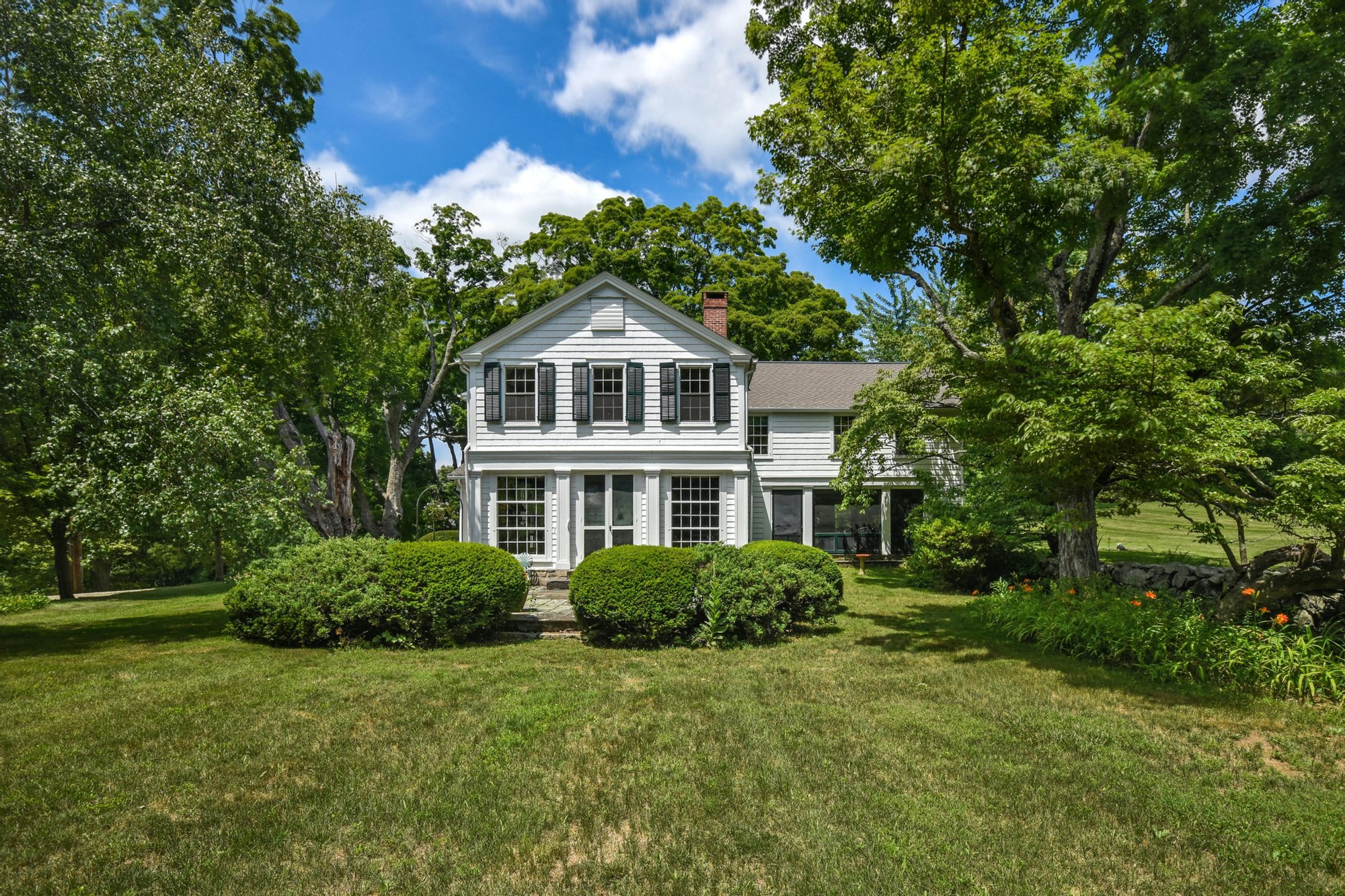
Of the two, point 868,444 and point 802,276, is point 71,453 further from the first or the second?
point 802,276

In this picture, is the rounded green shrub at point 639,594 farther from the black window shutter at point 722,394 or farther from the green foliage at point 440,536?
the green foliage at point 440,536

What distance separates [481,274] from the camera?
25.5 metres

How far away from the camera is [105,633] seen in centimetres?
1038

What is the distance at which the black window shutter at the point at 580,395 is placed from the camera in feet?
51.1

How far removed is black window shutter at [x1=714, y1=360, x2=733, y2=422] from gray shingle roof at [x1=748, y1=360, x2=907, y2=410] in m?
3.64

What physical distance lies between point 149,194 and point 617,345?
9.46 meters

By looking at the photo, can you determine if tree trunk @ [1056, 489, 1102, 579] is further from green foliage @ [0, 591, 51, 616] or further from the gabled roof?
green foliage @ [0, 591, 51, 616]

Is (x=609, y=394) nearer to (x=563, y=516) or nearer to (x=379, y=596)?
(x=563, y=516)

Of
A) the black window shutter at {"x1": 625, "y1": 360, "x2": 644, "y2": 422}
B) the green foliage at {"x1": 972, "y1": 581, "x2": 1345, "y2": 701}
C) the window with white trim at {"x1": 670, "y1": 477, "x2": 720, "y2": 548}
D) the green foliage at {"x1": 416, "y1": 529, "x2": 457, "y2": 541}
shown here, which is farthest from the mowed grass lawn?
→ the green foliage at {"x1": 416, "y1": 529, "x2": 457, "y2": 541}

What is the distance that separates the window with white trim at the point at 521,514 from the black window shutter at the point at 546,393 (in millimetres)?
1645

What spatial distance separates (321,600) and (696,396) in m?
9.95

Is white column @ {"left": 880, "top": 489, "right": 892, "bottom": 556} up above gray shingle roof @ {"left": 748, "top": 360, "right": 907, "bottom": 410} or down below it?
below

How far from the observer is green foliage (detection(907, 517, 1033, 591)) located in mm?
13586

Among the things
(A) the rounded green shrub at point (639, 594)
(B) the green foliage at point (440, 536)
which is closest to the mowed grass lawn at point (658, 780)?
(A) the rounded green shrub at point (639, 594)
